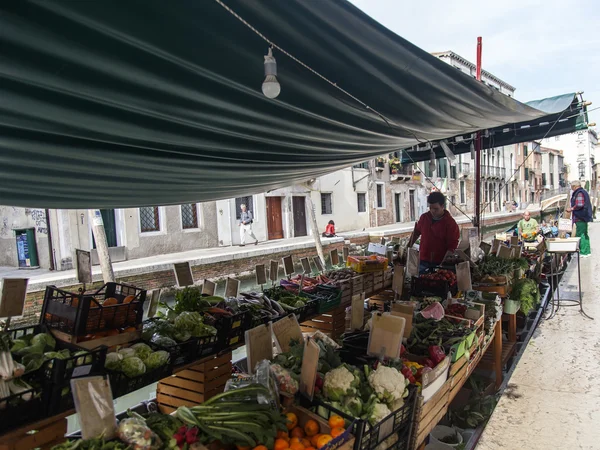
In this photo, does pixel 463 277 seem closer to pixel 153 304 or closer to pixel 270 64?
pixel 153 304

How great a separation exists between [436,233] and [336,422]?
340 cm

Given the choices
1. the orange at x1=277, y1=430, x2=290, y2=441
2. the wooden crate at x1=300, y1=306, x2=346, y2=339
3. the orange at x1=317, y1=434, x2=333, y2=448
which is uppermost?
the orange at x1=317, y1=434, x2=333, y2=448

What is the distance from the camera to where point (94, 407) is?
5.02 feet

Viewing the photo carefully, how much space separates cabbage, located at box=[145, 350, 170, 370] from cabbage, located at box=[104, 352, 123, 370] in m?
0.13

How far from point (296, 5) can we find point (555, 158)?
5974 centimetres

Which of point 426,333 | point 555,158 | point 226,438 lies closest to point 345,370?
point 226,438

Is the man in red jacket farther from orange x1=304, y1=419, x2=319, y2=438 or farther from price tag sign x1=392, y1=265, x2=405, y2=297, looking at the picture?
orange x1=304, y1=419, x2=319, y2=438

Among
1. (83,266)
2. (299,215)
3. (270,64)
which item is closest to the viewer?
(270,64)

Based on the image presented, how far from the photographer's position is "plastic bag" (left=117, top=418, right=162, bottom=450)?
1.48m

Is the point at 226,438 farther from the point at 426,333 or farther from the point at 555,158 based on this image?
the point at 555,158

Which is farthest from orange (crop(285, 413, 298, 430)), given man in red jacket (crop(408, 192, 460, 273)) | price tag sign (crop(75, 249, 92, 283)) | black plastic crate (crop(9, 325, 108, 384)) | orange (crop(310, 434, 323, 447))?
man in red jacket (crop(408, 192, 460, 273))

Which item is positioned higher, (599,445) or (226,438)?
(226,438)

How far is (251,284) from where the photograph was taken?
11953 mm

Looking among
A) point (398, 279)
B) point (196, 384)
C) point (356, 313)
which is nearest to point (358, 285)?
point (398, 279)
